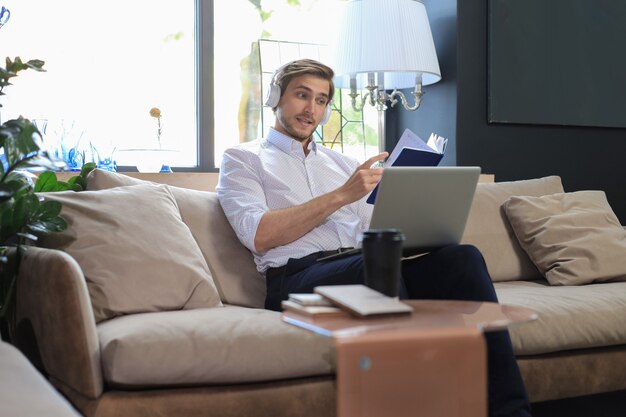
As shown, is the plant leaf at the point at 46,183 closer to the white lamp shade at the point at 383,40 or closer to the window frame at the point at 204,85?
the window frame at the point at 204,85

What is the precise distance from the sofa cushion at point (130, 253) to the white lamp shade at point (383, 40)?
1401 millimetres

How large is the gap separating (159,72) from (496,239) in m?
1.80

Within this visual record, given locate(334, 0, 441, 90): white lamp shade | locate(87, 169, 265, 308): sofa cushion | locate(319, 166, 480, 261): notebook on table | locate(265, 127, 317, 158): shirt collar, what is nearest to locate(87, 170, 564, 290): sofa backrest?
locate(87, 169, 265, 308): sofa cushion

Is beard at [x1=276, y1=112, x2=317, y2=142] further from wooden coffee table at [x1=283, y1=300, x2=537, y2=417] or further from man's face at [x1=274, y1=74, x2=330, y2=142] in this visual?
wooden coffee table at [x1=283, y1=300, x2=537, y2=417]

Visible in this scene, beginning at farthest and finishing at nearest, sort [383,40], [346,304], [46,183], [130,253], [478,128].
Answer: [478,128], [383,40], [46,183], [130,253], [346,304]

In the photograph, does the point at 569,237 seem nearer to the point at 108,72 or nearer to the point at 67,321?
the point at 67,321

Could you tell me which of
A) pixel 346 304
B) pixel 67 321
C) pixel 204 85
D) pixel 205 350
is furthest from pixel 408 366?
pixel 204 85

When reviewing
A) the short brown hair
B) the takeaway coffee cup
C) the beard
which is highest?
the short brown hair

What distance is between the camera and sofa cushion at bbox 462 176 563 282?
2.96 m

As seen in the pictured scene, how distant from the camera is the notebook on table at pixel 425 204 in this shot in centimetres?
186

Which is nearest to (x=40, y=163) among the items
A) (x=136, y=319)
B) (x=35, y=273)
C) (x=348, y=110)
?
(x=35, y=273)

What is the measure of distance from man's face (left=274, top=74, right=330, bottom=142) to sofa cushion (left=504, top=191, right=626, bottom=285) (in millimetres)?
907

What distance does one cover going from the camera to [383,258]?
1.48 metres

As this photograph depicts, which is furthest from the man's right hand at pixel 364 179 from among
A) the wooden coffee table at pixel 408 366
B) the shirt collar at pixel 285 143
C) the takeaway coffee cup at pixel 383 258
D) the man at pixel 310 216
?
the wooden coffee table at pixel 408 366
